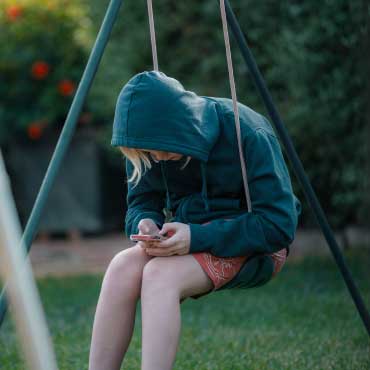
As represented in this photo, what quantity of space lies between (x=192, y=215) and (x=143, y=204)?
0.21m

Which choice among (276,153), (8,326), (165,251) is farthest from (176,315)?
(8,326)

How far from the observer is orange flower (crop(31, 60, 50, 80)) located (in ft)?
26.9

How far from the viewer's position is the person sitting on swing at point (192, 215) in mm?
2705

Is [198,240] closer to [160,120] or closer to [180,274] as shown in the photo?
[180,274]

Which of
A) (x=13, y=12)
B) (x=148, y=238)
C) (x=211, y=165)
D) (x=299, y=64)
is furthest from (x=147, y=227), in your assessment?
(x=13, y=12)

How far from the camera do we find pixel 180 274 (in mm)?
2637

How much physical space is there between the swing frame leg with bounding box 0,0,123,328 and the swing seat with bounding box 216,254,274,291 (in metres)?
0.60

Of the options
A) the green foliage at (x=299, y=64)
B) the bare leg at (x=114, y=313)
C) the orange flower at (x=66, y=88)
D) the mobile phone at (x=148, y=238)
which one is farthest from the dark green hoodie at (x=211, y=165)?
the orange flower at (x=66, y=88)

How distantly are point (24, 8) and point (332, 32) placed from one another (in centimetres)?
372

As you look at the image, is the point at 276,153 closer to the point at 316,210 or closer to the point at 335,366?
the point at 316,210

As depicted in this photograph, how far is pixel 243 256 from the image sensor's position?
2820 mm

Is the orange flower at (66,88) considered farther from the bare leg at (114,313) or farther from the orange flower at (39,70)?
the bare leg at (114,313)

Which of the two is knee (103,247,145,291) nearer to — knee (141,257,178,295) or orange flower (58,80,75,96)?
→ knee (141,257,178,295)

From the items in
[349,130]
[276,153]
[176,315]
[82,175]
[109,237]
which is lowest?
[109,237]
